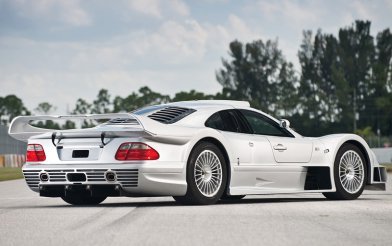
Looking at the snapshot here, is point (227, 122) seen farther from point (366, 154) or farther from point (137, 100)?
point (137, 100)

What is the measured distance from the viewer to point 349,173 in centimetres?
1340

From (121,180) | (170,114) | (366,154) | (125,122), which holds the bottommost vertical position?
(121,180)

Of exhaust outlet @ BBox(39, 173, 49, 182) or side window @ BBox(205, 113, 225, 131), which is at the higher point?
side window @ BBox(205, 113, 225, 131)

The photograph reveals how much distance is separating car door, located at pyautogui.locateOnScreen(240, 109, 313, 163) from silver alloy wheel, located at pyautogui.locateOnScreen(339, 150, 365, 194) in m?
0.63

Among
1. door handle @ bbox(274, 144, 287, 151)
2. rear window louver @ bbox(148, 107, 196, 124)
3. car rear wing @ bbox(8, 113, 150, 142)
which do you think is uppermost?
rear window louver @ bbox(148, 107, 196, 124)

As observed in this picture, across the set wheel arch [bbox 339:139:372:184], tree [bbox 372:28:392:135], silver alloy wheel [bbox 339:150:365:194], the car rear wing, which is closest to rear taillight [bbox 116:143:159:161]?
the car rear wing

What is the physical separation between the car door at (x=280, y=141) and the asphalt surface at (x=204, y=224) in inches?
30.4

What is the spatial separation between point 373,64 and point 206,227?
115 metres

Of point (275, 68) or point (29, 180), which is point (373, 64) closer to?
point (275, 68)

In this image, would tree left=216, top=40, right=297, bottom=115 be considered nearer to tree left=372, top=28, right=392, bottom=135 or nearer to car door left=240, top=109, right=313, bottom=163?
tree left=372, top=28, right=392, bottom=135

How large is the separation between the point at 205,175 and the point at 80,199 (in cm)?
196

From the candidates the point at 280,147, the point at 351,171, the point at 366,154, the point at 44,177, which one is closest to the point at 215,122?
the point at 280,147

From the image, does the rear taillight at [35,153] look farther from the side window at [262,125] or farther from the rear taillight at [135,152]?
the side window at [262,125]

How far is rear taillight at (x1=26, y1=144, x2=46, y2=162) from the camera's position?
1177 centimetres
